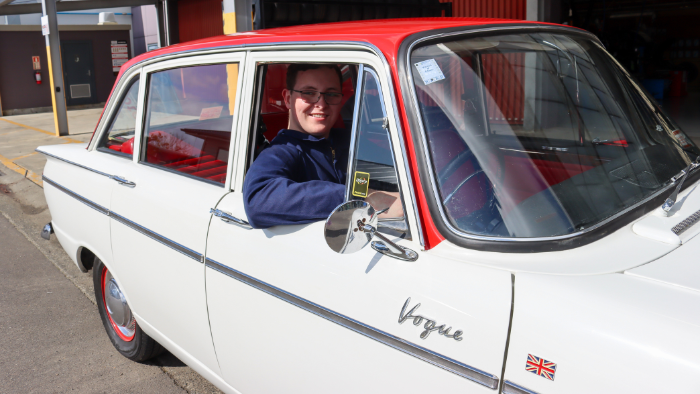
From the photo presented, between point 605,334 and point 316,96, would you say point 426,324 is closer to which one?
point 605,334

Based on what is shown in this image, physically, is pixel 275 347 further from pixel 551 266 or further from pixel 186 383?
pixel 186 383

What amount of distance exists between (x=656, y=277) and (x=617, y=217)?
31cm

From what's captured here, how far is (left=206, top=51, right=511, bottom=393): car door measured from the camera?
1435mm

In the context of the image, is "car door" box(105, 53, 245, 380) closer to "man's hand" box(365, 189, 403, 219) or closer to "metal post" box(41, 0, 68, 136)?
"man's hand" box(365, 189, 403, 219)

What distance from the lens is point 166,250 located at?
7.84 feet

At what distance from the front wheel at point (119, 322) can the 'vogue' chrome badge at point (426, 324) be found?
202 cm

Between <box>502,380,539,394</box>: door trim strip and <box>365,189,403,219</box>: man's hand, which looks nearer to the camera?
<box>502,380,539,394</box>: door trim strip

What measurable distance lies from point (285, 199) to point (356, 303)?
0.46 m

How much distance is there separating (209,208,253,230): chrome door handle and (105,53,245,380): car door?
0.08 metres

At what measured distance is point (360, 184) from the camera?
1786mm

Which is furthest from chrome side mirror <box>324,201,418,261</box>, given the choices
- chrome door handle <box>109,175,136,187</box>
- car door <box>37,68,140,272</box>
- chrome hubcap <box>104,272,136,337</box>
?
chrome hubcap <box>104,272,136,337</box>

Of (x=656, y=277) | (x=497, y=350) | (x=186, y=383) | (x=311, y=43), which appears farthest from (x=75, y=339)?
(x=656, y=277)

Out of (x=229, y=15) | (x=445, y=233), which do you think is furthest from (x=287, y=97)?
(x=229, y=15)

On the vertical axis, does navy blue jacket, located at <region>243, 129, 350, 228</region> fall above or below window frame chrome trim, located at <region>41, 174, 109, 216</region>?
above
